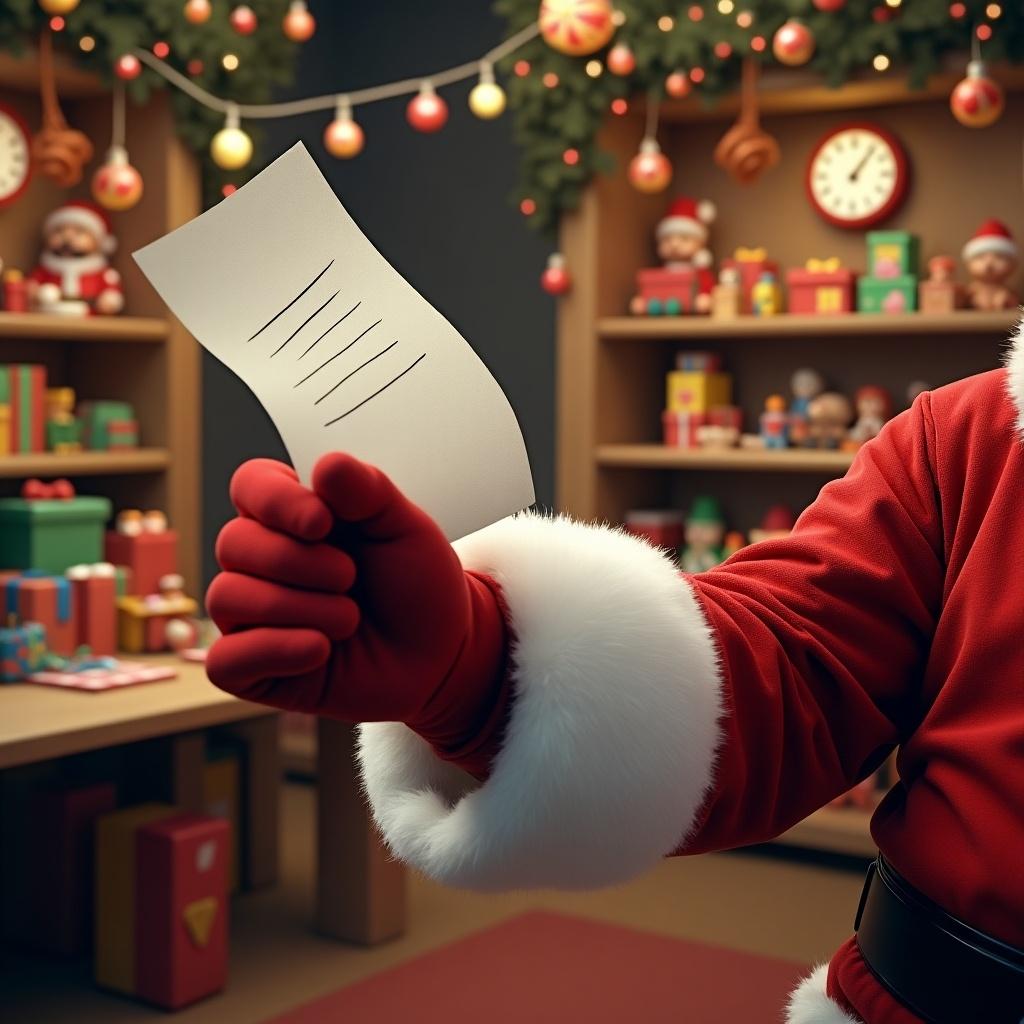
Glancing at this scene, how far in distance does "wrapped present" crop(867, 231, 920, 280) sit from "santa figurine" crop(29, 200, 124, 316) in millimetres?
1808

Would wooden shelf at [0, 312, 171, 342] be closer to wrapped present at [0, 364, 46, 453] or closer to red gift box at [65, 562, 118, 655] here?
wrapped present at [0, 364, 46, 453]

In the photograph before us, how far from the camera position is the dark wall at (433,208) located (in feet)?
14.8

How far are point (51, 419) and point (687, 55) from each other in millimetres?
1702

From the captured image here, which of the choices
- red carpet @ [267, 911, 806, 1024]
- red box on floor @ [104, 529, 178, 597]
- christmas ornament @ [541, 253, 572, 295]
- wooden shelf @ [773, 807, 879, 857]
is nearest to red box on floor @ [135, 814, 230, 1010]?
red carpet @ [267, 911, 806, 1024]

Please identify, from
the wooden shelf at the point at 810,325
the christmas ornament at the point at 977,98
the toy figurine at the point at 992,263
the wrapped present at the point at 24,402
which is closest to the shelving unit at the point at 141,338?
the wrapped present at the point at 24,402

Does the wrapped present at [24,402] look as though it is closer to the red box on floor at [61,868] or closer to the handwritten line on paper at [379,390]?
the red box on floor at [61,868]

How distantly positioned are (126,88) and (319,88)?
141 centimetres

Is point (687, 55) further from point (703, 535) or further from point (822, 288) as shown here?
point (703, 535)

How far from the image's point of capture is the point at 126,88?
11.3ft

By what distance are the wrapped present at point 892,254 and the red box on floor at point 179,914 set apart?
206 cm

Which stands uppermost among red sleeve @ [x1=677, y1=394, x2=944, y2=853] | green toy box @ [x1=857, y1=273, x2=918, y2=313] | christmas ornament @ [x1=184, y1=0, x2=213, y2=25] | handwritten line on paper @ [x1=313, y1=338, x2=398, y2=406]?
christmas ornament @ [x1=184, y1=0, x2=213, y2=25]

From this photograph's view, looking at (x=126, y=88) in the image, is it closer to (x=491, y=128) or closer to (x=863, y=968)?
(x=491, y=128)

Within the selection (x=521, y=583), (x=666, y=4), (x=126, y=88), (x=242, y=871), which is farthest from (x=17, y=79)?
(x=521, y=583)

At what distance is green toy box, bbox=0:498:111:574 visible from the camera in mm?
3125
